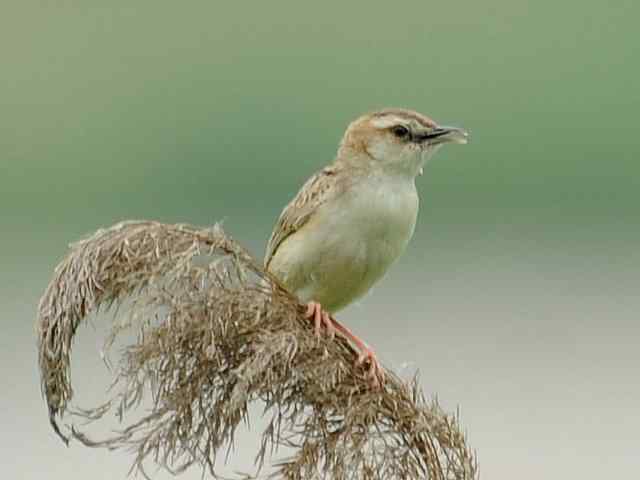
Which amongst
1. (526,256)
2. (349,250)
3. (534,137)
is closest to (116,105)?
(534,137)

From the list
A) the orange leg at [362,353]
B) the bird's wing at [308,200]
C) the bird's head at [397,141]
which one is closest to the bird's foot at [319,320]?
the orange leg at [362,353]

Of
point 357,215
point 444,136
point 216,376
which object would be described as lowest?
point 216,376

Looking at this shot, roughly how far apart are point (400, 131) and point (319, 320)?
86.4 inches

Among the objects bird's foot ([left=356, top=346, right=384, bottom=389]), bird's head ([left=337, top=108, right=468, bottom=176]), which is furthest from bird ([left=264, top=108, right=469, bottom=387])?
bird's foot ([left=356, top=346, right=384, bottom=389])

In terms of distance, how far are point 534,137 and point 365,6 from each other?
9308mm

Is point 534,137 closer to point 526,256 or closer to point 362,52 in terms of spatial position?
point 526,256

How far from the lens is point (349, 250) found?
22.5 feet

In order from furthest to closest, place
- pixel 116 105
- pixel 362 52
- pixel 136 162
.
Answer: pixel 362 52 < pixel 116 105 < pixel 136 162

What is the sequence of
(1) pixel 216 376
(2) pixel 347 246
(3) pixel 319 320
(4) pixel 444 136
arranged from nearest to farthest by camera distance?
(1) pixel 216 376, (3) pixel 319 320, (2) pixel 347 246, (4) pixel 444 136

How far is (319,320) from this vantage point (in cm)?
513

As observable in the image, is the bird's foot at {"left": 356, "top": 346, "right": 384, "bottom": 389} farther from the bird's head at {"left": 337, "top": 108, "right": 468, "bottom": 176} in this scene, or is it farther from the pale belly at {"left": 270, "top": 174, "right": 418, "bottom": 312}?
the bird's head at {"left": 337, "top": 108, "right": 468, "bottom": 176}

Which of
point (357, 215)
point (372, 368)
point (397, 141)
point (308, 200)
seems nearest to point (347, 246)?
point (357, 215)

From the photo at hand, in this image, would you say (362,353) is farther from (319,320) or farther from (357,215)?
(357,215)

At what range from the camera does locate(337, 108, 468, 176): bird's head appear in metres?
7.16
